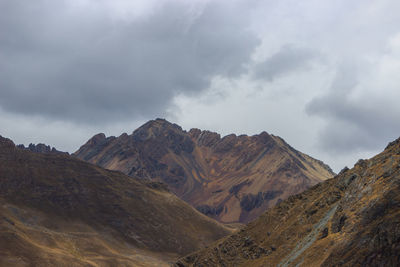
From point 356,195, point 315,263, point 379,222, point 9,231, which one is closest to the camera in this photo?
point 379,222

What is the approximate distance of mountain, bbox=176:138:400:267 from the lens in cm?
4350

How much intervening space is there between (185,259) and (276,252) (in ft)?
85.1

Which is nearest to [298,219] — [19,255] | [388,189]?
[388,189]

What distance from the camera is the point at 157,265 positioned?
194 metres

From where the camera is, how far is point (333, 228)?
58469mm

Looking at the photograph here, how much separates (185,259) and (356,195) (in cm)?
4417

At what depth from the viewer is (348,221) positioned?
54438 mm

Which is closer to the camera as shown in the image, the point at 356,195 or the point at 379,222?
the point at 379,222

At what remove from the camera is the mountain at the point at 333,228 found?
4350 centimetres

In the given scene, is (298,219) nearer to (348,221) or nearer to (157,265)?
(348,221)

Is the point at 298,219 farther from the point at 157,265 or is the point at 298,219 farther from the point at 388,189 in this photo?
the point at 157,265

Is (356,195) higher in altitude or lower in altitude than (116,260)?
higher

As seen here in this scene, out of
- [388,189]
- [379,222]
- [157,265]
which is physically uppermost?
[388,189]

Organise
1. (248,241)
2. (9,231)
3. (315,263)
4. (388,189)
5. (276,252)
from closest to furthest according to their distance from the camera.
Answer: (388,189)
(315,263)
(276,252)
(248,241)
(9,231)
